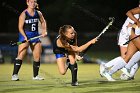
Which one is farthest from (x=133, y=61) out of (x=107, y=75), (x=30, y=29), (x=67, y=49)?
(x=30, y=29)

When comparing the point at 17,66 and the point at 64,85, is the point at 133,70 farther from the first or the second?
the point at 17,66

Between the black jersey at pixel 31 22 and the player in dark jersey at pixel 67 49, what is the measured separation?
121 cm

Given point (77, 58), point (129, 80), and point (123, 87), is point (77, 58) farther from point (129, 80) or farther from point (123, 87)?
point (129, 80)

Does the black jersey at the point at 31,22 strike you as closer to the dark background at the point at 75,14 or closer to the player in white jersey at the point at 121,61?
the player in white jersey at the point at 121,61

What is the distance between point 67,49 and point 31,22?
4.93ft

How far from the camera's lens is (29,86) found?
1000 cm

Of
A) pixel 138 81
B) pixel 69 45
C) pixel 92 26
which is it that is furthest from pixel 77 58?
pixel 92 26

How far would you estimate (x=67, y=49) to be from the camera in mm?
10125

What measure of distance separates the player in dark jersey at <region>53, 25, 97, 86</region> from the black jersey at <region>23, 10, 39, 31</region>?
1.21 m

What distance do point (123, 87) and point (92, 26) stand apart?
18324mm

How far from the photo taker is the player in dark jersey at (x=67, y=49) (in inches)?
392

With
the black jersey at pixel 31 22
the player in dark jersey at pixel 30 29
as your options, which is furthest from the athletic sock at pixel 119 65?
the black jersey at pixel 31 22

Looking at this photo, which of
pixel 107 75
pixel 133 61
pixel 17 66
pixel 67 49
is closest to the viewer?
pixel 67 49

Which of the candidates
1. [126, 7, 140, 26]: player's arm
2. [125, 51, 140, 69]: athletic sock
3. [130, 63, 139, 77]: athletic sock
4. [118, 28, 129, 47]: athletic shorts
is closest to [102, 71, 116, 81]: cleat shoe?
[125, 51, 140, 69]: athletic sock
